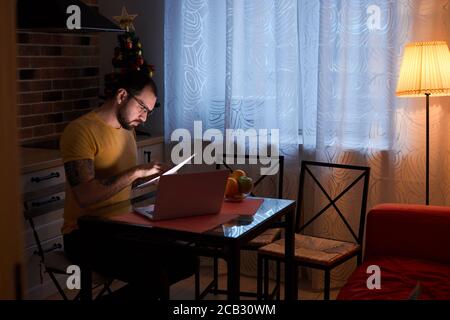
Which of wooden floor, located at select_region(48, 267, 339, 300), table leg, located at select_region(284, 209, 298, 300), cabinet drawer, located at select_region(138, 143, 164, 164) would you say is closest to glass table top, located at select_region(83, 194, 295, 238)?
table leg, located at select_region(284, 209, 298, 300)

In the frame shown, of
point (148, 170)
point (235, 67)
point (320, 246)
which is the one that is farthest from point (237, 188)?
point (235, 67)

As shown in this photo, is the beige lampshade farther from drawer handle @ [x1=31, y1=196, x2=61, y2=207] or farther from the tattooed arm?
drawer handle @ [x1=31, y1=196, x2=61, y2=207]

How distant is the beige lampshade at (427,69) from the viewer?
10.1ft

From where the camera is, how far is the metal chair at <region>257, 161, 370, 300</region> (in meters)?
2.96

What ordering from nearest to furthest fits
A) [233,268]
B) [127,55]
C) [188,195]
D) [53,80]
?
[233,268] → [188,195] → [127,55] → [53,80]

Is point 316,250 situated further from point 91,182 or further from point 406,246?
point 91,182

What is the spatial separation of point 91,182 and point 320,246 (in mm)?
1214

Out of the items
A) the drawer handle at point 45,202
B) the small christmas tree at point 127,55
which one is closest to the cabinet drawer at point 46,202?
the drawer handle at point 45,202

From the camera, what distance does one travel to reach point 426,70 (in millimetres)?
3078

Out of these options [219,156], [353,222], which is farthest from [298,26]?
[353,222]

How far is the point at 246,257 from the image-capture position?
3.96 meters

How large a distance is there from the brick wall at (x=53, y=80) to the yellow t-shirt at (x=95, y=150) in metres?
1.15

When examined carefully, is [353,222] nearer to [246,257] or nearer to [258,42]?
[246,257]
